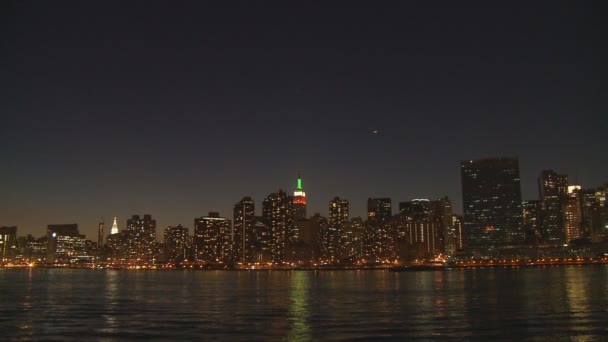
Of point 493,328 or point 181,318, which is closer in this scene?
point 493,328

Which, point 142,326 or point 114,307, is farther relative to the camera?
point 114,307

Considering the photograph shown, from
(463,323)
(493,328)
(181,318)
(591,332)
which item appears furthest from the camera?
(181,318)

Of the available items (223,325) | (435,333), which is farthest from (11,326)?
(435,333)

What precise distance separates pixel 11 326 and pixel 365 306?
33122 mm

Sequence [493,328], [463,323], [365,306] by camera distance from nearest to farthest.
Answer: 1. [493,328]
2. [463,323]
3. [365,306]

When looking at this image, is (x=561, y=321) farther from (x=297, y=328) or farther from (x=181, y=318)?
(x=181, y=318)

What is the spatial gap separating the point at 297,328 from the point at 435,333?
386 inches

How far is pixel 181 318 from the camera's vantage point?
1917 inches

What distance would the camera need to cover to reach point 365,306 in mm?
59719

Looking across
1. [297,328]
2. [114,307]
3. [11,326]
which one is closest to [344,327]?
[297,328]

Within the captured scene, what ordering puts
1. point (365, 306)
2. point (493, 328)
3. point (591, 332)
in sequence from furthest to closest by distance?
point (365, 306), point (493, 328), point (591, 332)

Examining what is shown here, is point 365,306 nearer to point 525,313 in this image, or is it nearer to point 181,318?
point 525,313

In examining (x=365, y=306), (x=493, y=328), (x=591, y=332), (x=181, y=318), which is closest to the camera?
(x=591, y=332)

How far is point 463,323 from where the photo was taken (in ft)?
146
